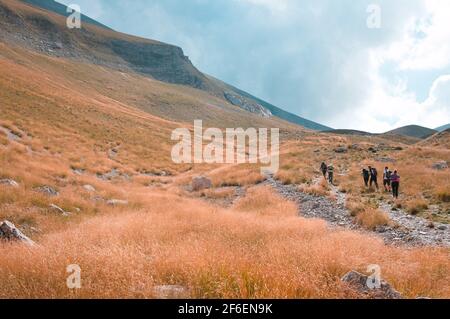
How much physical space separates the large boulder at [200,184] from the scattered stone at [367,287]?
75.1 feet

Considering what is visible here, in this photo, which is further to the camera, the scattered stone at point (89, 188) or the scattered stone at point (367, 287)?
the scattered stone at point (89, 188)

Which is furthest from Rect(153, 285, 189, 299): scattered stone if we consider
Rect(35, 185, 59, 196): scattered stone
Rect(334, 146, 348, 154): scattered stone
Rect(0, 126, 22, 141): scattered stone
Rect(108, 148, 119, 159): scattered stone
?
Rect(334, 146, 348, 154): scattered stone

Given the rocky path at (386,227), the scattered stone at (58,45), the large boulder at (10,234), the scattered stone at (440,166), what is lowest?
the rocky path at (386,227)

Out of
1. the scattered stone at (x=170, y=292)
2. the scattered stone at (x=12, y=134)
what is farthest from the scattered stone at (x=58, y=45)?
the scattered stone at (x=170, y=292)

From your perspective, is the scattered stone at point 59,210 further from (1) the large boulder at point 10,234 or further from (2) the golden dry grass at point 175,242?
(1) the large boulder at point 10,234

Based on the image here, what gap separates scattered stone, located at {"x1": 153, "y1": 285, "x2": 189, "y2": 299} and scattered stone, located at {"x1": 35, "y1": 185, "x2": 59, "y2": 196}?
1350 centimetres

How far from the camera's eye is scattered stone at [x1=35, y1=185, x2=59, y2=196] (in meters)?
16.6

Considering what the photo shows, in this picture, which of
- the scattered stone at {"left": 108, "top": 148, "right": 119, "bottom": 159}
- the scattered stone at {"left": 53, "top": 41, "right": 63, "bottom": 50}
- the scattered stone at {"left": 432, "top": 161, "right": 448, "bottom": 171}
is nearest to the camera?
the scattered stone at {"left": 432, "top": 161, "right": 448, "bottom": 171}

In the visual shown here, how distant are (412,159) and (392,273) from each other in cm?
3154

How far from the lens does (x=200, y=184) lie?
28906mm

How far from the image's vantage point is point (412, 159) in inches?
1337

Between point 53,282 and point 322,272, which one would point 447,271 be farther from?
point 53,282

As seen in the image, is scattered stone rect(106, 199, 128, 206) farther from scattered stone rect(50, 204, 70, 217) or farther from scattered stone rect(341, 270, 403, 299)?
scattered stone rect(341, 270, 403, 299)

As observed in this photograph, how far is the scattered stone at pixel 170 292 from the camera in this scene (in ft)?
17.0
